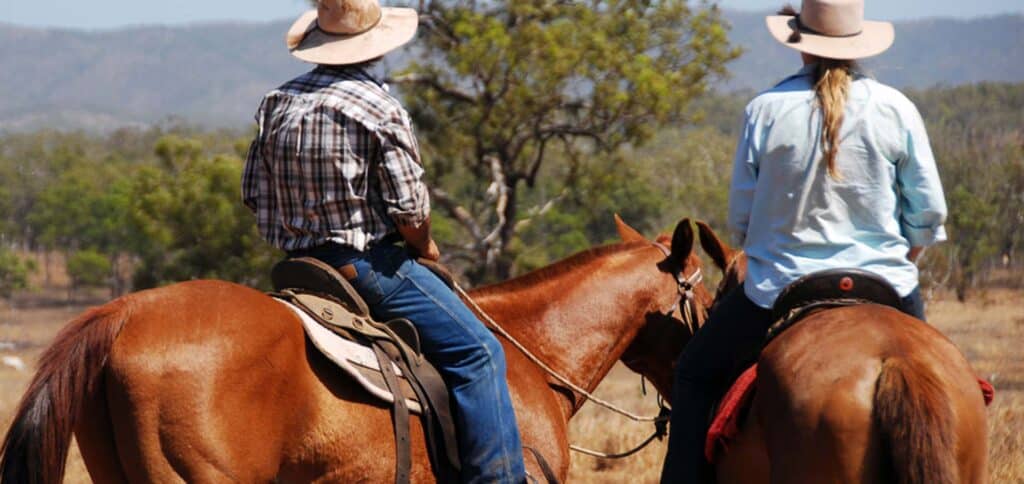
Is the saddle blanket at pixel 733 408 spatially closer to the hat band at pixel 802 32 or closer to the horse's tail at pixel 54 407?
the hat band at pixel 802 32

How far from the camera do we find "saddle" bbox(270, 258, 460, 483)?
14.6 ft

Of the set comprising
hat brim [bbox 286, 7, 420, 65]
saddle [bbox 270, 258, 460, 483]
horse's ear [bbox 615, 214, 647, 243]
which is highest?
hat brim [bbox 286, 7, 420, 65]

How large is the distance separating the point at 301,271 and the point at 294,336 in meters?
0.42

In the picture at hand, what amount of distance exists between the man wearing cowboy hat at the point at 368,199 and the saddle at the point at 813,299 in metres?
0.93

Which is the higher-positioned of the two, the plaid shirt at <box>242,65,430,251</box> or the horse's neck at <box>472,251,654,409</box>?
the plaid shirt at <box>242,65,430,251</box>

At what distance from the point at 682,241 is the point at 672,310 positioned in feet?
1.10

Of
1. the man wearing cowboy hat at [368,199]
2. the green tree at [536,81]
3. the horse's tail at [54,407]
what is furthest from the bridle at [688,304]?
the green tree at [536,81]

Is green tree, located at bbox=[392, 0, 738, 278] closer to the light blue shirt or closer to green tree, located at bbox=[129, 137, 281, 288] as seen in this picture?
green tree, located at bbox=[129, 137, 281, 288]

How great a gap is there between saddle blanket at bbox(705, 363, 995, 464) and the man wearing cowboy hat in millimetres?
820

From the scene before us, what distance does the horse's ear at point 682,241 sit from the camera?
5670mm

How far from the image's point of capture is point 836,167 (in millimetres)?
4289

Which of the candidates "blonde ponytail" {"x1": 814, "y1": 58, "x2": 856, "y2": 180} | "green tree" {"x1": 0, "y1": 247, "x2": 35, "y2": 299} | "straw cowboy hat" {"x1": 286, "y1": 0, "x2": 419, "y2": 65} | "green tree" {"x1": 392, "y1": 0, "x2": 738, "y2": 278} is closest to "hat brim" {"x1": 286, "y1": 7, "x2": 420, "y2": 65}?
"straw cowboy hat" {"x1": 286, "y1": 0, "x2": 419, "y2": 65}

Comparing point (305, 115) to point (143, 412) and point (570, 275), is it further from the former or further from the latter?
point (570, 275)

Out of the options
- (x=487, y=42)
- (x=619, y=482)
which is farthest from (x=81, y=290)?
(x=619, y=482)
